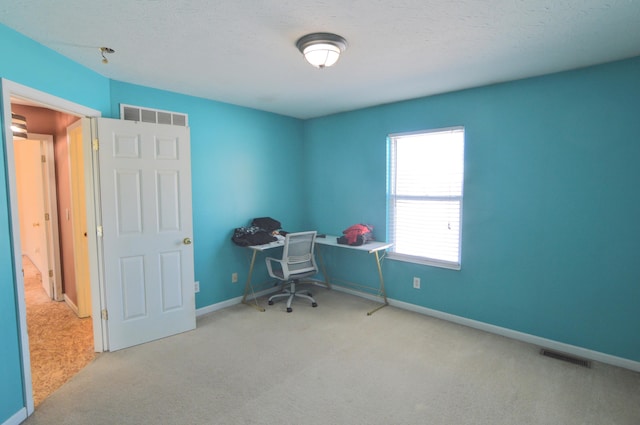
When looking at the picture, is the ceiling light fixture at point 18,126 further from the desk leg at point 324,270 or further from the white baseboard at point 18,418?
Answer: the desk leg at point 324,270

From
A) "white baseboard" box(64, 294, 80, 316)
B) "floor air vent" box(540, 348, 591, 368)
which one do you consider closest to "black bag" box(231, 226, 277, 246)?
"white baseboard" box(64, 294, 80, 316)

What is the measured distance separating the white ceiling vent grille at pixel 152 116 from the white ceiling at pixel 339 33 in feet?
0.86

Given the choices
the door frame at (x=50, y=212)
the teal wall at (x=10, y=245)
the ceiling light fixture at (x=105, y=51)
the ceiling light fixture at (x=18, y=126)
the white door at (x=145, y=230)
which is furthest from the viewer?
the door frame at (x=50, y=212)

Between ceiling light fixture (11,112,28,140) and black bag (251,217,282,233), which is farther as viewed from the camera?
black bag (251,217,282,233)

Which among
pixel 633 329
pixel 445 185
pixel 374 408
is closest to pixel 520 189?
pixel 445 185

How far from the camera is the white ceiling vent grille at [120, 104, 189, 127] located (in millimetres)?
3170

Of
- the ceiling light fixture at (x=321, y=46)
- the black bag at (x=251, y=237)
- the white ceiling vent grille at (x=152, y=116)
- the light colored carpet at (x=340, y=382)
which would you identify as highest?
the ceiling light fixture at (x=321, y=46)

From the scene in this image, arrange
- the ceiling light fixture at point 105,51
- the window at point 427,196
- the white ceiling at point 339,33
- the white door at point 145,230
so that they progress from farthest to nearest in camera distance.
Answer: the window at point 427,196, the white door at point 145,230, the ceiling light fixture at point 105,51, the white ceiling at point 339,33

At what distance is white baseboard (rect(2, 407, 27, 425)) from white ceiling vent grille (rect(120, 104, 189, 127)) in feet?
7.90

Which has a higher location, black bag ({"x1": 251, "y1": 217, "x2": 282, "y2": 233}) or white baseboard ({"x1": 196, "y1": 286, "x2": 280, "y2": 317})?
black bag ({"x1": 251, "y1": 217, "x2": 282, "y2": 233})

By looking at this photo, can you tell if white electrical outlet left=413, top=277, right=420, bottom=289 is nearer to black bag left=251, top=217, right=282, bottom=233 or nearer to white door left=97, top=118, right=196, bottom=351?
black bag left=251, top=217, right=282, bottom=233

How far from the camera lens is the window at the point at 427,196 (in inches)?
139

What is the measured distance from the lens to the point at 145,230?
3098mm

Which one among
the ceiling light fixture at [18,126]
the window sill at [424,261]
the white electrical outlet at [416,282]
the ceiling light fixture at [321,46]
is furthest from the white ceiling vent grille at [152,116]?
the white electrical outlet at [416,282]
